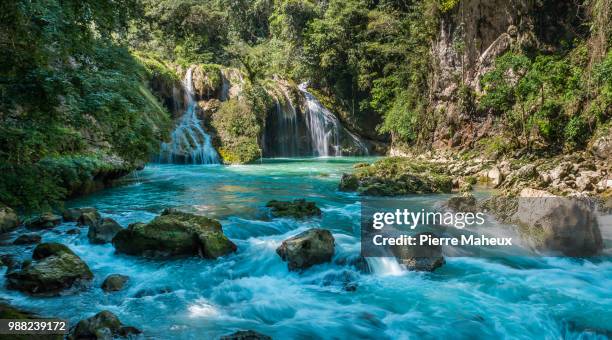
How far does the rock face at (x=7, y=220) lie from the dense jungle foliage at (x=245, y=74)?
1232mm

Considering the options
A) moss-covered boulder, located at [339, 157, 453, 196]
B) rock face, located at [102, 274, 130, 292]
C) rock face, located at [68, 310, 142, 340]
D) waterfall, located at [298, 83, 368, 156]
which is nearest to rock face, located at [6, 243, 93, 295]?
rock face, located at [102, 274, 130, 292]

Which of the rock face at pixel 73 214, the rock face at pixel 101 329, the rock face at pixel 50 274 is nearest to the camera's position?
the rock face at pixel 101 329

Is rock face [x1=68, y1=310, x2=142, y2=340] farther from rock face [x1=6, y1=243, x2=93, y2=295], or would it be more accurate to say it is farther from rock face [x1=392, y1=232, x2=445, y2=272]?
rock face [x1=392, y1=232, x2=445, y2=272]

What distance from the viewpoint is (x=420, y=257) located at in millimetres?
6406

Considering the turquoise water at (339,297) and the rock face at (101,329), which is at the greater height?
the rock face at (101,329)

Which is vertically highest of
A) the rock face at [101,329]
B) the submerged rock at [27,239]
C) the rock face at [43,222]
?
the rock face at [43,222]

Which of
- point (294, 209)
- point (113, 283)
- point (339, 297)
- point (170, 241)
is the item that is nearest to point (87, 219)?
point (170, 241)

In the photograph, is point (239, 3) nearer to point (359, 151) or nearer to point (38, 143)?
point (359, 151)

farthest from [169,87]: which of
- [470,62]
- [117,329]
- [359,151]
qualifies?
[117,329]

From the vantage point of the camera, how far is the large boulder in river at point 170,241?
6.61 m

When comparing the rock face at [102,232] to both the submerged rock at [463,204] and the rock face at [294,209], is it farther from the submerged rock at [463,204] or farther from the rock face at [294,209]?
the submerged rock at [463,204]

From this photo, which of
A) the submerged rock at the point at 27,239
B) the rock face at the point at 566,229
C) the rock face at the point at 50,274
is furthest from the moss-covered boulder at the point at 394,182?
the rock face at the point at 50,274

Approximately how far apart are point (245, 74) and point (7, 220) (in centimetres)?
1858

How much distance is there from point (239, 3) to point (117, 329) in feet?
115
